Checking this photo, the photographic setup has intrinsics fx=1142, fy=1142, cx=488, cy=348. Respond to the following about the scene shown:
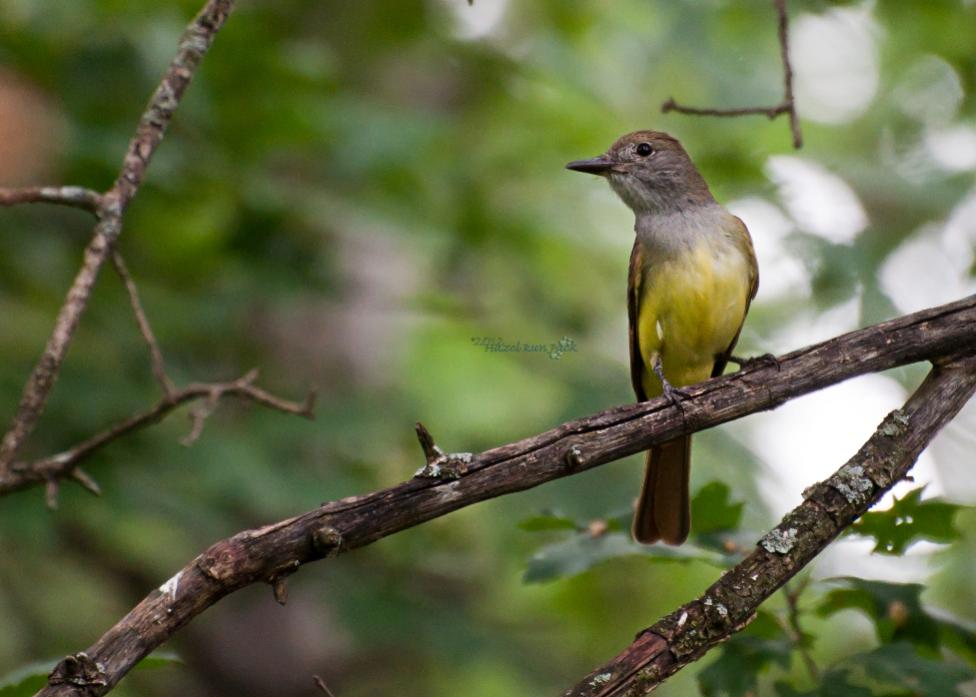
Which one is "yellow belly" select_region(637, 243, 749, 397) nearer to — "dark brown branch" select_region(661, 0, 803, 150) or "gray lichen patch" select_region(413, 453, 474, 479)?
"dark brown branch" select_region(661, 0, 803, 150)

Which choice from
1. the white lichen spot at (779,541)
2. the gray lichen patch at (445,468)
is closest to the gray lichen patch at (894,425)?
the white lichen spot at (779,541)

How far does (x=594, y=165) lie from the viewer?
15.6 ft

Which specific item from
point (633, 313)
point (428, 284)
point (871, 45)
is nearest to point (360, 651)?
point (428, 284)

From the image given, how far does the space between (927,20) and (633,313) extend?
2.57 meters

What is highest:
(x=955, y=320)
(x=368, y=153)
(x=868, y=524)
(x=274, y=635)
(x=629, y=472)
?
(x=368, y=153)

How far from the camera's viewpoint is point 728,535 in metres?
3.30

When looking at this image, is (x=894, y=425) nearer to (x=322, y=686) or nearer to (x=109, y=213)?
(x=322, y=686)

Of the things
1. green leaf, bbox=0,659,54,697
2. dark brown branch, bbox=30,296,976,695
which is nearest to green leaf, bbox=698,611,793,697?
dark brown branch, bbox=30,296,976,695

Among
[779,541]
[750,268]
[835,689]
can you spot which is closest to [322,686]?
A: [779,541]

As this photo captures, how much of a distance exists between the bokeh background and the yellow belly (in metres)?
0.60

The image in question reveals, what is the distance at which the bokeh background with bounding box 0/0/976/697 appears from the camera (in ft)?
16.2

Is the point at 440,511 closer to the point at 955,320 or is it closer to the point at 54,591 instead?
the point at 955,320

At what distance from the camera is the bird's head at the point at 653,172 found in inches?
192

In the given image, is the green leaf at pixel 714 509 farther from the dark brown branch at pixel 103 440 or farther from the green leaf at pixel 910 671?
the dark brown branch at pixel 103 440
